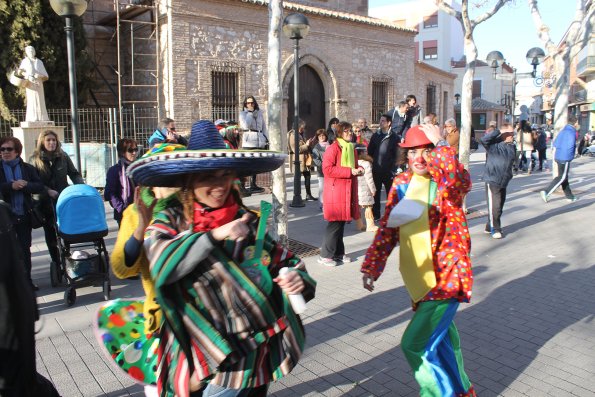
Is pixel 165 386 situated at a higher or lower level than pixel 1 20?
lower

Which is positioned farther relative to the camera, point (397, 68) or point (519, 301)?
point (397, 68)

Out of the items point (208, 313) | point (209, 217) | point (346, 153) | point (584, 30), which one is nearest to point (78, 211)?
point (346, 153)

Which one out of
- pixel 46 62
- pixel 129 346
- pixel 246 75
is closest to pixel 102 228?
pixel 129 346

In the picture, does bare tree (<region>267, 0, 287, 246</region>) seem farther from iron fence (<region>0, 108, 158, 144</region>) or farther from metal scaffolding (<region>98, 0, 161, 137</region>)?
metal scaffolding (<region>98, 0, 161, 137</region>)

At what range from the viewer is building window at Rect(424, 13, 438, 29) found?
49094 mm

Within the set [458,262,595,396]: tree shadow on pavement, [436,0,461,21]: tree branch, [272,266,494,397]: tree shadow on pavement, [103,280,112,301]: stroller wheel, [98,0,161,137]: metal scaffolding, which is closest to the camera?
[272,266,494,397]: tree shadow on pavement

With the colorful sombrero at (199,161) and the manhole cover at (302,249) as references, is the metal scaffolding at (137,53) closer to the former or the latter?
the manhole cover at (302,249)

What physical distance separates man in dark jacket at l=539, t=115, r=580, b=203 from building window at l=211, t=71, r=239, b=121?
32.9 feet

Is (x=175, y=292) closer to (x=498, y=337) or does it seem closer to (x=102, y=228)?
(x=498, y=337)

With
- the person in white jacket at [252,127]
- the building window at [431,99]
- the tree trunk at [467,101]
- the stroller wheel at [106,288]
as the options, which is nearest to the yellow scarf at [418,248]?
the stroller wheel at [106,288]

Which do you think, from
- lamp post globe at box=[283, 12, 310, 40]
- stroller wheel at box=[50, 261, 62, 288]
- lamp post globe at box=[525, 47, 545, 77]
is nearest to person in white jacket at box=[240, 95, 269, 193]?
lamp post globe at box=[283, 12, 310, 40]

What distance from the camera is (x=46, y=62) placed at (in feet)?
49.6

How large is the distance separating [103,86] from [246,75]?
5.21 m

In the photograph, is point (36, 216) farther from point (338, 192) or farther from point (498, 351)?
point (498, 351)
